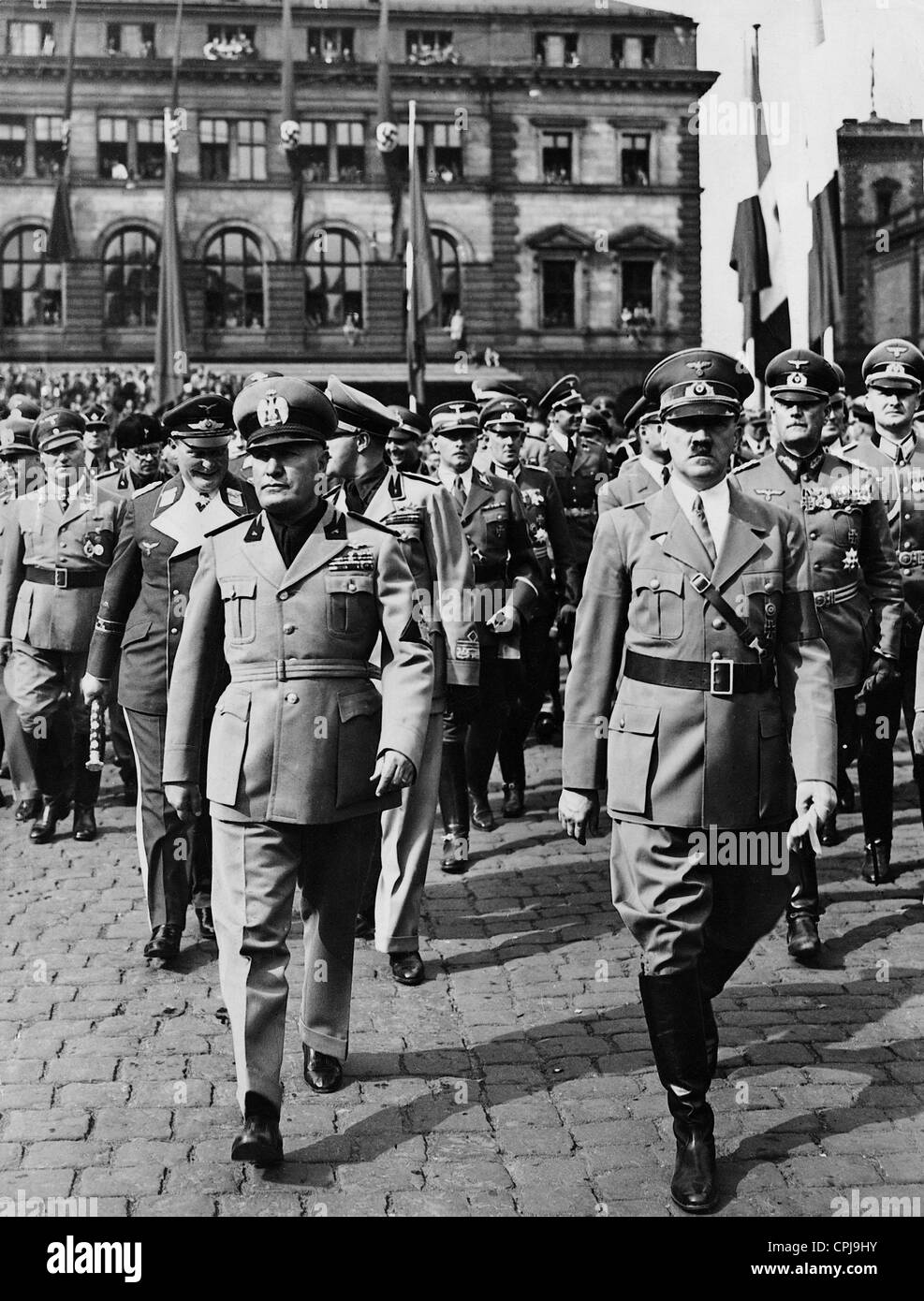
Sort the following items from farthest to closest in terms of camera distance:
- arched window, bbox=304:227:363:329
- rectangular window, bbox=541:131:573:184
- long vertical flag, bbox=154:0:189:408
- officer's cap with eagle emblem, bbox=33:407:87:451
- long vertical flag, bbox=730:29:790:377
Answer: rectangular window, bbox=541:131:573:184 → arched window, bbox=304:227:363:329 → long vertical flag, bbox=154:0:189:408 → long vertical flag, bbox=730:29:790:377 → officer's cap with eagle emblem, bbox=33:407:87:451

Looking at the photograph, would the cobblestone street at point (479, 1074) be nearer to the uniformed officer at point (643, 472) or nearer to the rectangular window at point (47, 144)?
the uniformed officer at point (643, 472)

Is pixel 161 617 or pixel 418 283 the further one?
pixel 418 283

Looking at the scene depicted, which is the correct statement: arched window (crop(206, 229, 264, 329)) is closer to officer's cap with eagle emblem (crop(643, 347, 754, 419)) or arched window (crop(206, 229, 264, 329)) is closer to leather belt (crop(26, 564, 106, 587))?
leather belt (crop(26, 564, 106, 587))

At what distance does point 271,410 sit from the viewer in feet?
16.1

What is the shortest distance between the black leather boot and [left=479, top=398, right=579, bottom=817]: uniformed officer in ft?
16.4

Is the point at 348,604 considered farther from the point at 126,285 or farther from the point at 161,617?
the point at 126,285

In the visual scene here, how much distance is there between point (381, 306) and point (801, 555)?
4358 centimetres

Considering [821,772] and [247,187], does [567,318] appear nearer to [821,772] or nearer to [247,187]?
[247,187]

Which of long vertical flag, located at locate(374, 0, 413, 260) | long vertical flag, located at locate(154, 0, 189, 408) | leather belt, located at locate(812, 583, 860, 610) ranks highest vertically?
long vertical flag, located at locate(374, 0, 413, 260)

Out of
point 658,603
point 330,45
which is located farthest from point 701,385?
point 330,45

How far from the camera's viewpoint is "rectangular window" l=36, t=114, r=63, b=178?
45375 millimetres

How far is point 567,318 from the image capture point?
49.2 m

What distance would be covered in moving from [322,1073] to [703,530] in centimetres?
211

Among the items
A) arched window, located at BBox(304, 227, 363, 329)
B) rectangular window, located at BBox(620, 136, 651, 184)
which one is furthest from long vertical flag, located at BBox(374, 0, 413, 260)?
rectangular window, located at BBox(620, 136, 651, 184)
